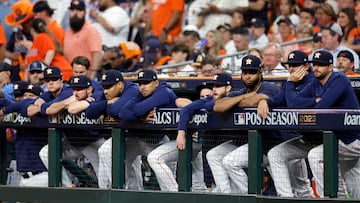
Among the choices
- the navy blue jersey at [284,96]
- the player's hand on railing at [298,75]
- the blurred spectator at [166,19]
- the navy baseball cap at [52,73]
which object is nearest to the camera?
the navy blue jersey at [284,96]

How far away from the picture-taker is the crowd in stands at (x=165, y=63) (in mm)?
10141

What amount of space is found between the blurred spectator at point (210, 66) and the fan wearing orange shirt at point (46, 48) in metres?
2.08

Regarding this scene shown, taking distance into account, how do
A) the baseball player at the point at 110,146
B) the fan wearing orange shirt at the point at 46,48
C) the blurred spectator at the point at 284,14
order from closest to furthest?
1. the baseball player at the point at 110,146
2. the fan wearing orange shirt at the point at 46,48
3. the blurred spectator at the point at 284,14

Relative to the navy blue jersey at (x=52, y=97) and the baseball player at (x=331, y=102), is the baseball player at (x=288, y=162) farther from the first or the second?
the navy blue jersey at (x=52, y=97)

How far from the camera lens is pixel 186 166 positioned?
10289mm

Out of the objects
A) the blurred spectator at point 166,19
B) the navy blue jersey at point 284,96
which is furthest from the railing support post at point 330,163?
the blurred spectator at point 166,19

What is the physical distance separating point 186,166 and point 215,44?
6.44m

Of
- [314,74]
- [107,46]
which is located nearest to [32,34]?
[107,46]

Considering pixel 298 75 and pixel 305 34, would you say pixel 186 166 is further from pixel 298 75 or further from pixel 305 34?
pixel 305 34

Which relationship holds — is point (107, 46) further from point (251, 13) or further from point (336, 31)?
point (336, 31)

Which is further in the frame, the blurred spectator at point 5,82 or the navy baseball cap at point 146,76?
the blurred spectator at point 5,82

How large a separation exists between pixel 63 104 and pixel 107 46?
5.70 m

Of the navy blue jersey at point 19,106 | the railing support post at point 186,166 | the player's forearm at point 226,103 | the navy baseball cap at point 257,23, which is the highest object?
the navy baseball cap at point 257,23

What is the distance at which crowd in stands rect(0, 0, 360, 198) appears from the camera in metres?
10.1
